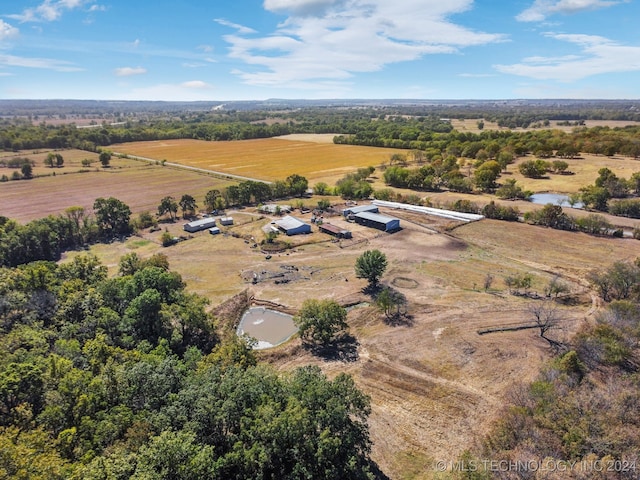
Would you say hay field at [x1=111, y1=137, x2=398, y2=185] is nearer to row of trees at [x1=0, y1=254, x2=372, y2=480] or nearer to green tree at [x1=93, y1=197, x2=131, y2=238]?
green tree at [x1=93, y1=197, x2=131, y2=238]

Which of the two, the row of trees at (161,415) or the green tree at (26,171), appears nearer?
the row of trees at (161,415)

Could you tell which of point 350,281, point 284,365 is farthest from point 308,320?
point 350,281

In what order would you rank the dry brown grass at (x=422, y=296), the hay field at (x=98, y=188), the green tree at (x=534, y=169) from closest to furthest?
the dry brown grass at (x=422, y=296) < the hay field at (x=98, y=188) < the green tree at (x=534, y=169)

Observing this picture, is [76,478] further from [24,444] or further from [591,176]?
[591,176]

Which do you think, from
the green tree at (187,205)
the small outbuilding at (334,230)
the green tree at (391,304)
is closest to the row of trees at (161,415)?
the green tree at (391,304)

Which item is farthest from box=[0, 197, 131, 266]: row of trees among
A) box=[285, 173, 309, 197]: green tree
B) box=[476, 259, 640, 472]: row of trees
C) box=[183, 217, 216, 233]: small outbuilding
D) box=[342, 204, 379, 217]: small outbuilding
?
box=[476, 259, 640, 472]: row of trees

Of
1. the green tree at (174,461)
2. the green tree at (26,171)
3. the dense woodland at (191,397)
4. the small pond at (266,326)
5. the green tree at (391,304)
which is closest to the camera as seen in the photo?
the green tree at (174,461)

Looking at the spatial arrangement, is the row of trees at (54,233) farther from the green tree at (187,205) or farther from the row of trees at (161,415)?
the row of trees at (161,415)
